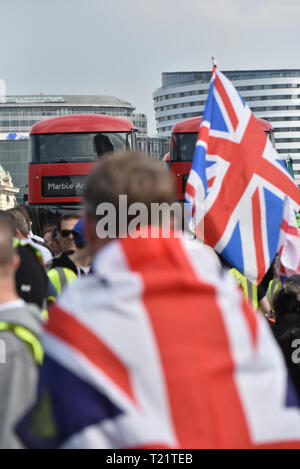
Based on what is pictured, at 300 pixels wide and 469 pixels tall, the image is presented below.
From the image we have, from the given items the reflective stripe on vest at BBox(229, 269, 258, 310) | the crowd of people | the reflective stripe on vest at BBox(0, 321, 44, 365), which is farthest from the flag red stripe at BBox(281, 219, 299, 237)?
the crowd of people

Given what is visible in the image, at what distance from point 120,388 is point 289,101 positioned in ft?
576

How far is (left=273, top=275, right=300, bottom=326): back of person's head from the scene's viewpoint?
15.3 ft

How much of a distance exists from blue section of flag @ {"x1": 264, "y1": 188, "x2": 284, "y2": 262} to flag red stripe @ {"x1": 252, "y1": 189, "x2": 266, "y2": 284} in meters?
0.06

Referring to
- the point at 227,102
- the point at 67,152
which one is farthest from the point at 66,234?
the point at 67,152

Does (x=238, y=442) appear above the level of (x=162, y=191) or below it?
below

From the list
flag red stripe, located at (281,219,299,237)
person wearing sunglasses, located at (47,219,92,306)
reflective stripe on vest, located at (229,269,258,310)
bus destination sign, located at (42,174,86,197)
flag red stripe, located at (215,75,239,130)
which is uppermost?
flag red stripe, located at (215,75,239,130)

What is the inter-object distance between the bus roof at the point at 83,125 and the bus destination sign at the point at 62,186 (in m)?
1.07

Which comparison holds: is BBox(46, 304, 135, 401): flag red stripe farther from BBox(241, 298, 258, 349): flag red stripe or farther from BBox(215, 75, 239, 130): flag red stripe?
BBox(215, 75, 239, 130): flag red stripe

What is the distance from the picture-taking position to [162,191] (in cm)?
217

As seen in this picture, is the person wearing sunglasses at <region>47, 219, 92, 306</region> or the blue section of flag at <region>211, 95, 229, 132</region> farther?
the blue section of flag at <region>211, 95, 229, 132</region>
